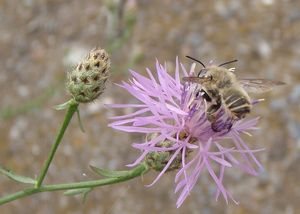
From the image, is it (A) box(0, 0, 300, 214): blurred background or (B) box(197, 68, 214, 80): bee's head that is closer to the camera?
(B) box(197, 68, 214, 80): bee's head

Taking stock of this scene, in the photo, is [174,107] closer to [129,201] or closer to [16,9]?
[129,201]

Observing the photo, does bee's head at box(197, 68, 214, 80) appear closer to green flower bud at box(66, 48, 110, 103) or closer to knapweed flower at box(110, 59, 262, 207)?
knapweed flower at box(110, 59, 262, 207)

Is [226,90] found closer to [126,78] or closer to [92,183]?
[92,183]

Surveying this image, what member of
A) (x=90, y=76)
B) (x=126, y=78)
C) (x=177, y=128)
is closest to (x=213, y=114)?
(x=177, y=128)

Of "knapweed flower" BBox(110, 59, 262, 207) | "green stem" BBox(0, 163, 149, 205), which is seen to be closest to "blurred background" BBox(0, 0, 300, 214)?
"green stem" BBox(0, 163, 149, 205)

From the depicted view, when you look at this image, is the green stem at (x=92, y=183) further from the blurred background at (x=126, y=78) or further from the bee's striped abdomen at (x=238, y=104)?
the blurred background at (x=126, y=78)

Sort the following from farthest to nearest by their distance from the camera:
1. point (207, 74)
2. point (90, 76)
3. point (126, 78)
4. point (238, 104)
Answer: point (126, 78) → point (90, 76) → point (207, 74) → point (238, 104)

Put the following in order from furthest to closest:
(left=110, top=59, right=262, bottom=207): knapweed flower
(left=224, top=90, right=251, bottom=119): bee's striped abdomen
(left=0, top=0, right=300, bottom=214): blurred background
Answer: (left=0, top=0, right=300, bottom=214): blurred background
(left=110, top=59, right=262, bottom=207): knapweed flower
(left=224, top=90, right=251, bottom=119): bee's striped abdomen
